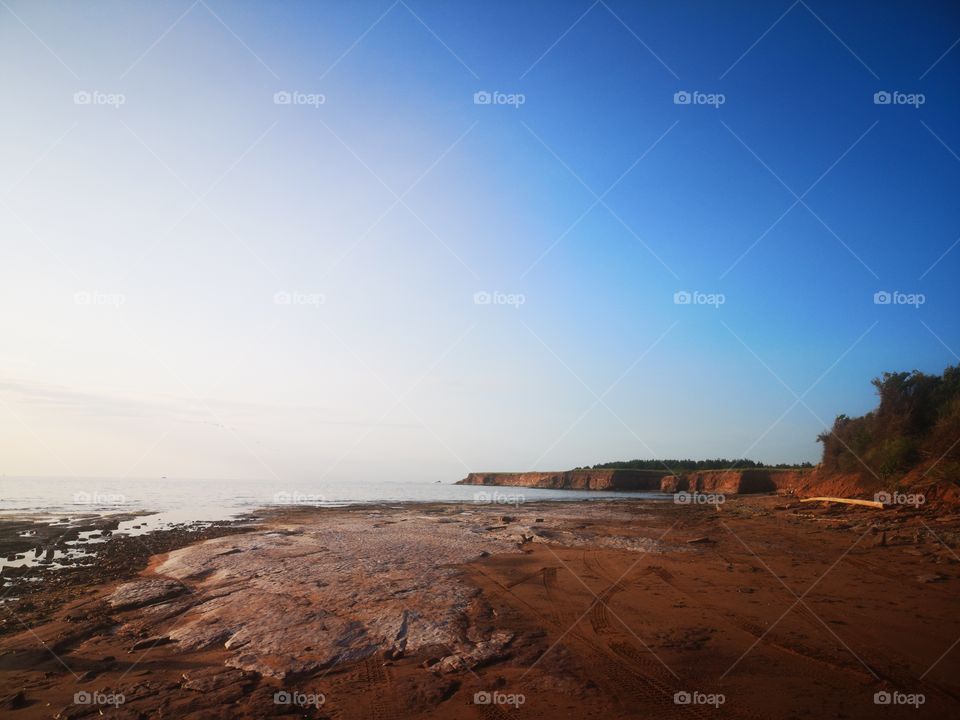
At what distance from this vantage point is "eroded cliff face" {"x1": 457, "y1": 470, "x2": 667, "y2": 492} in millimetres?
78188

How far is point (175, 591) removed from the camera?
984cm

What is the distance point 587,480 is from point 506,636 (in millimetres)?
82818

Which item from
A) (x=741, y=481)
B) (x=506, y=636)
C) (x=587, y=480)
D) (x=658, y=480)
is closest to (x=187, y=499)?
(x=506, y=636)

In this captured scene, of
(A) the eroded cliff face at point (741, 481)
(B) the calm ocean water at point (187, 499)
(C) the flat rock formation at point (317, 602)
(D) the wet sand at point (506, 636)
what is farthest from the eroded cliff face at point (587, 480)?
(D) the wet sand at point (506, 636)

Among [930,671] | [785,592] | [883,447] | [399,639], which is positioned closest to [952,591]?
[785,592]

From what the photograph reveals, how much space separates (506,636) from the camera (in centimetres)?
696

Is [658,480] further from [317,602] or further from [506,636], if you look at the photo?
[506,636]

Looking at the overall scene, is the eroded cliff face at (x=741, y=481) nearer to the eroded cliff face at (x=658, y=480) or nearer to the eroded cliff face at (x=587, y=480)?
the eroded cliff face at (x=658, y=480)

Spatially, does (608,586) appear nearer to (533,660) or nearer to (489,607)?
(489,607)

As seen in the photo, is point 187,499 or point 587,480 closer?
point 187,499

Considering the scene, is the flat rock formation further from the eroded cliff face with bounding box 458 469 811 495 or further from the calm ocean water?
the eroded cliff face with bounding box 458 469 811 495

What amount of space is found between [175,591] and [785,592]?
1232 centimetres

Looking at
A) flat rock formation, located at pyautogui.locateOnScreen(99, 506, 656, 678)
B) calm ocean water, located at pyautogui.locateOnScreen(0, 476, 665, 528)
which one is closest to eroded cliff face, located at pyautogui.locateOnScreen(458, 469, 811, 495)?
calm ocean water, located at pyautogui.locateOnScreen(0, 476, 665, 528)

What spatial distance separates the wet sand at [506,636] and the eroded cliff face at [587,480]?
222 feet
